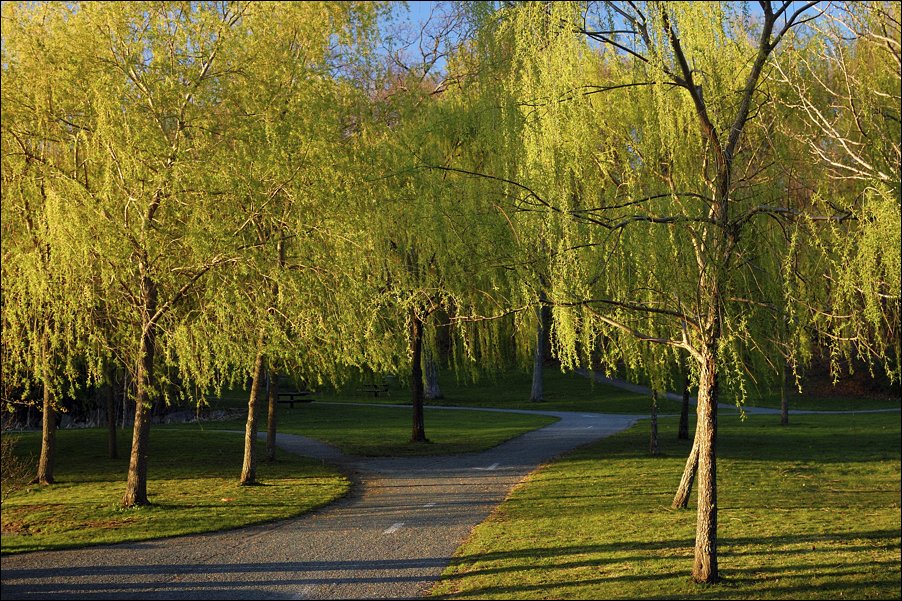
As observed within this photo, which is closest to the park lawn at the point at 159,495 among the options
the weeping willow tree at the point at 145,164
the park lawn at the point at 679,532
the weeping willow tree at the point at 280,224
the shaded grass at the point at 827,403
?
the weeping willow tree at the point at 145,164

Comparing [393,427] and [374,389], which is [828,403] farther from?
[393,427]

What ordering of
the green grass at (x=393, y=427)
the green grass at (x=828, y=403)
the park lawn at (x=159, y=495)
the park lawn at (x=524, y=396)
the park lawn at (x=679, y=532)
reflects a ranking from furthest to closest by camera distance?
the park lawn at (x=524, y=396)
the green grass at (x=828, y=403)
the green grass at (x=393, y=427)
the park lawn at (x=159, y=495)
the park lawn at (x=679, y=532)

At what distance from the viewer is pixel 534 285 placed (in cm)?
1009

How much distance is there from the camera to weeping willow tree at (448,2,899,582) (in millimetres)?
8641

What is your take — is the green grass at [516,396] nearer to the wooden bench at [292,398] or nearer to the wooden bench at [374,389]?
the wooden bench at [374,389]

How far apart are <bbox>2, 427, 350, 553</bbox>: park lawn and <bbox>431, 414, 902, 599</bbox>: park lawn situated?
12.8 feet

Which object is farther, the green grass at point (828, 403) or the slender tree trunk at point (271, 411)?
the green grass at point (828, 403)

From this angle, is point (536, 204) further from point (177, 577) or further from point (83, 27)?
point (83, 27)

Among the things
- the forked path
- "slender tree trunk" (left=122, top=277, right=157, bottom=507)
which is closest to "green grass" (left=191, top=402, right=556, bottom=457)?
the forked path

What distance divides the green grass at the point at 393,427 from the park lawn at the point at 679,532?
13.4 ft

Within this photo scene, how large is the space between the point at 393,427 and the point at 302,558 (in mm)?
17974

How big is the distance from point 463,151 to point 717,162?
12376 millimetres

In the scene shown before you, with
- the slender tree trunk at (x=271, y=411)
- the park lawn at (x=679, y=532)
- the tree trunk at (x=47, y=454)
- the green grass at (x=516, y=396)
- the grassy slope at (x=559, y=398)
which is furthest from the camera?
the green grass at (x=516, y=396)

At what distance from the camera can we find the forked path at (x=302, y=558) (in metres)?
8.55
